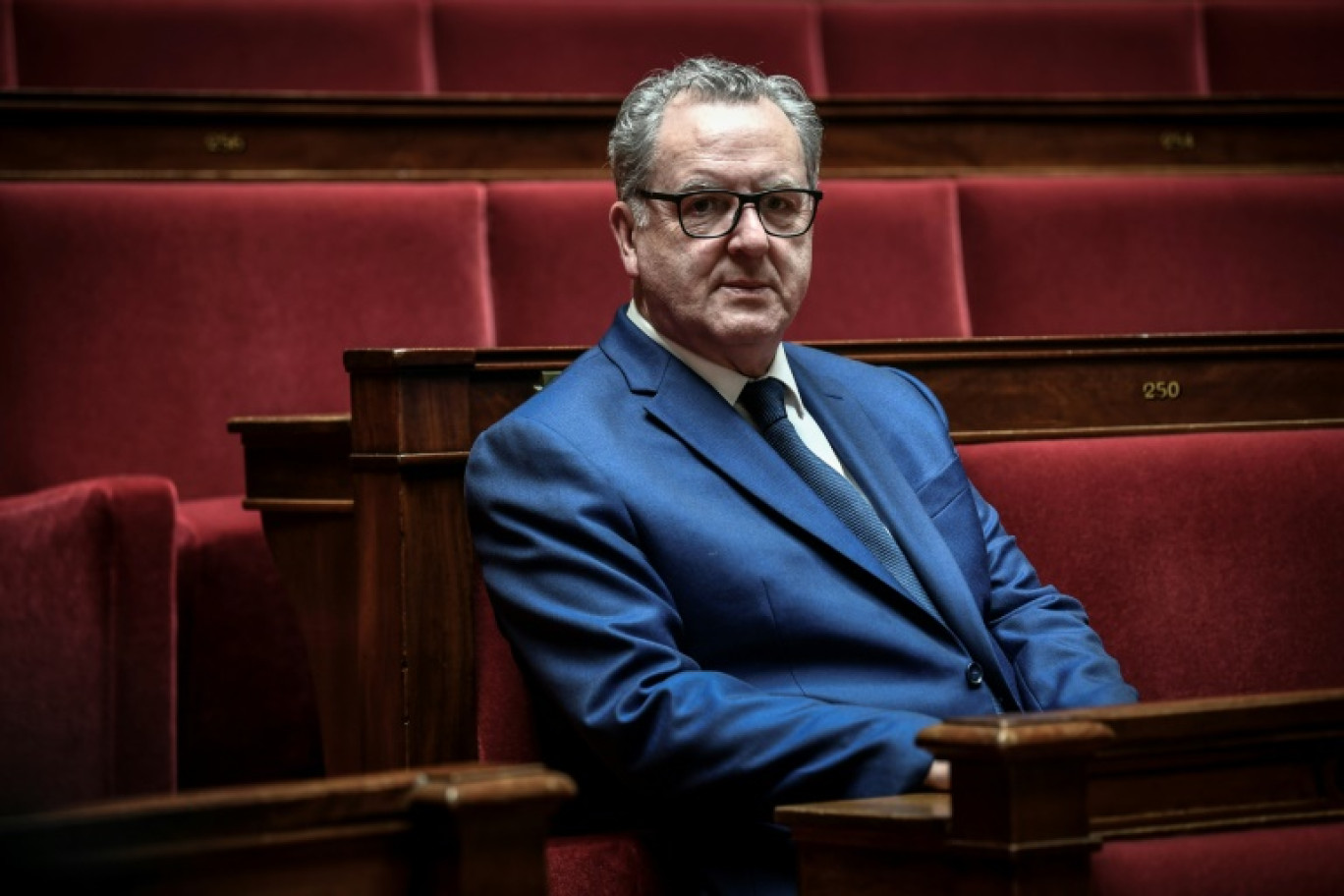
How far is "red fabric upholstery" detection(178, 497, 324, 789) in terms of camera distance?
0.60 metres

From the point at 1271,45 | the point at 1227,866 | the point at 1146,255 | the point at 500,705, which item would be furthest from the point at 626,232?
the point at 1271,45

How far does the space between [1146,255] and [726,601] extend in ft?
1.37

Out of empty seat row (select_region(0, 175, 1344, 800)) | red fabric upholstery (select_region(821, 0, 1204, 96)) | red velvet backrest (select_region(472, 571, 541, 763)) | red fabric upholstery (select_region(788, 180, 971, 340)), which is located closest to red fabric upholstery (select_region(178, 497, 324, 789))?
empty seat row (select_region(0, 175, 1344, 800))

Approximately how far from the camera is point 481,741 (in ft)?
→ 1.50

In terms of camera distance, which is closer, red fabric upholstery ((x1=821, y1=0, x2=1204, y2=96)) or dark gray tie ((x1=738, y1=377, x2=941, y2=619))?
dark gray tie ((x1=738, y1=377, x2=941, y2=619))

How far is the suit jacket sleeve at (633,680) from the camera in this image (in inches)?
15.8

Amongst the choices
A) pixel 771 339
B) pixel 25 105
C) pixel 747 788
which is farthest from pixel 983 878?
pixel 25 105

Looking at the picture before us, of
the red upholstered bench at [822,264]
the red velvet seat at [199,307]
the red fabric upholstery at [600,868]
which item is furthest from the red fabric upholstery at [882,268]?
the red fabric upholstery at [600,868]

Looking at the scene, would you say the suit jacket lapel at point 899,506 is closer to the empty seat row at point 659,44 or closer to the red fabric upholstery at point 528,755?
the red fabric upholstery at point 528,755

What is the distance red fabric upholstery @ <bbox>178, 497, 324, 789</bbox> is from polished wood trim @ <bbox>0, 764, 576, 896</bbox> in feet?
1.06

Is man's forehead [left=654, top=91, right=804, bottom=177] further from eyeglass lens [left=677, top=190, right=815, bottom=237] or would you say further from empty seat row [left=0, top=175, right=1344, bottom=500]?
empty seat row [left=0, top=175, right=1344, bottom=500]

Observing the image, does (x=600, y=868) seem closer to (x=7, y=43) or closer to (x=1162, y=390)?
(x=1162, y=390)

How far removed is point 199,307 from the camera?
70 cm

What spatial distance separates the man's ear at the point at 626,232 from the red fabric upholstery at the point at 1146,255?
310 millimetres
